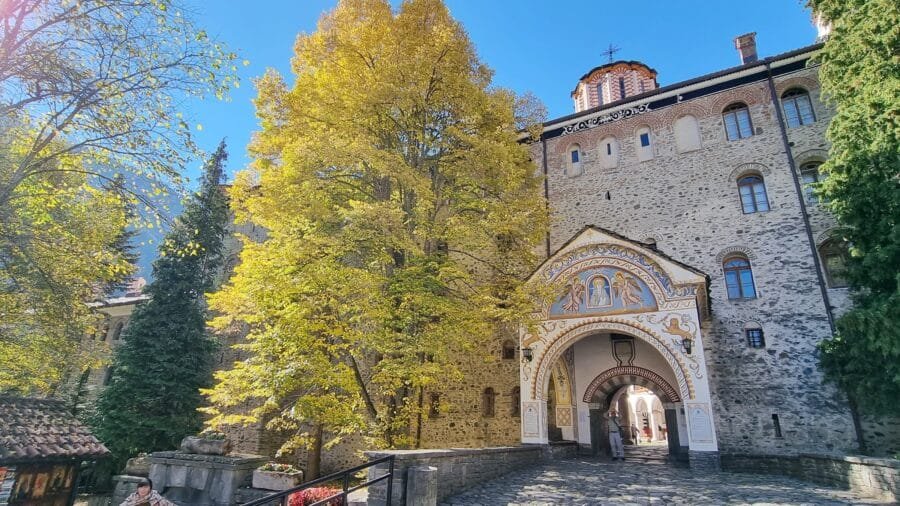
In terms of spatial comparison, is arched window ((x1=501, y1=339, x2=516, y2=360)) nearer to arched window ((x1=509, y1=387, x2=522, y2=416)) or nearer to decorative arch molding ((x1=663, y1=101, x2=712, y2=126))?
arched window ((x1=509, y1=387, x2=522, y2=416))

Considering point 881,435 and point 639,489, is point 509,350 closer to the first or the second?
point 639,489

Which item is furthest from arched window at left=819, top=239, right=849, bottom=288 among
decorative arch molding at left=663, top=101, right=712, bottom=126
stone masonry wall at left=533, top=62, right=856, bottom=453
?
decorative arch molding at left=663, top=101, right=712, bottom=126

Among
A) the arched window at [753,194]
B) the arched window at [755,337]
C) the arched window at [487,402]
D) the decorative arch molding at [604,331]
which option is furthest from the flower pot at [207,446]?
the arched window at [753,194]

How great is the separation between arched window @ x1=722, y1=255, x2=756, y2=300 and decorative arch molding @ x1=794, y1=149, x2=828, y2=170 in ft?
10.2

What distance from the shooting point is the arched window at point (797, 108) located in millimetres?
13393

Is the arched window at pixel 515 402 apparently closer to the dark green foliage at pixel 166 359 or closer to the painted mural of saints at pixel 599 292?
the painted mural of saints at pixel 599 292

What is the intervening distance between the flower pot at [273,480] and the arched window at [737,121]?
1493 cm

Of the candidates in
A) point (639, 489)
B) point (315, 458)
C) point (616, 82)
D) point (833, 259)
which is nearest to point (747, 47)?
point (616, 82)

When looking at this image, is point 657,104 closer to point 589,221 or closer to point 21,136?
point 589,221

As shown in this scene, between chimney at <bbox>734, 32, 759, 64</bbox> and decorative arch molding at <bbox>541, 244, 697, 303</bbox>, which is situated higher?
chimney at <bbox>734, 32, 759, 64</bbox>

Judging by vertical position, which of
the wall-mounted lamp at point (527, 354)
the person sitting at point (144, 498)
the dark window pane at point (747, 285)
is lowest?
the person sitting at point (144, 498)

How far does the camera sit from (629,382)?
1327cm

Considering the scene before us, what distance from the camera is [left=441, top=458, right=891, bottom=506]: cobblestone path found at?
6.38m

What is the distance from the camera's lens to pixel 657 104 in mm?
15578
